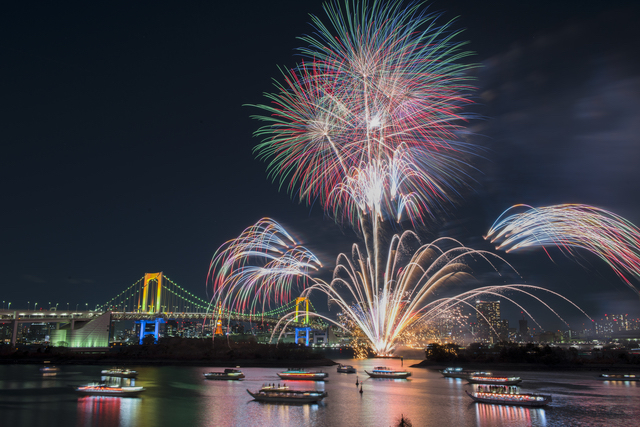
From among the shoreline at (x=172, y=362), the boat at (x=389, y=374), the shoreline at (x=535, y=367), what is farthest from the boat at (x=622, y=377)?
the shoreline at (x=172, y=362)

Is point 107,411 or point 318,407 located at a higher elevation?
point 107,411

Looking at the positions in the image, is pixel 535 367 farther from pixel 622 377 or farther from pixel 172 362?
pixel 172 362

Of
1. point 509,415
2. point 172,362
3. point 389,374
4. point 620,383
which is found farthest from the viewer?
point 172,362

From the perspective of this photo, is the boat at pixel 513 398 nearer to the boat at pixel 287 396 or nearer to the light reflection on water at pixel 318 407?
the light reflection on water at pixel 318 407

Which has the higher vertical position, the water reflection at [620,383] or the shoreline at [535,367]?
the shoreline at [535,367]

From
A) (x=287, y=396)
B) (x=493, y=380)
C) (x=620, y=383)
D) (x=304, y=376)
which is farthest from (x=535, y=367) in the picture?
(x=287, y=396)

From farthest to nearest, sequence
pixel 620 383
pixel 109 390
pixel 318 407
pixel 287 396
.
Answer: pixel 620 383
pixel 109 390
pixel 287 396
pixel 318 407
